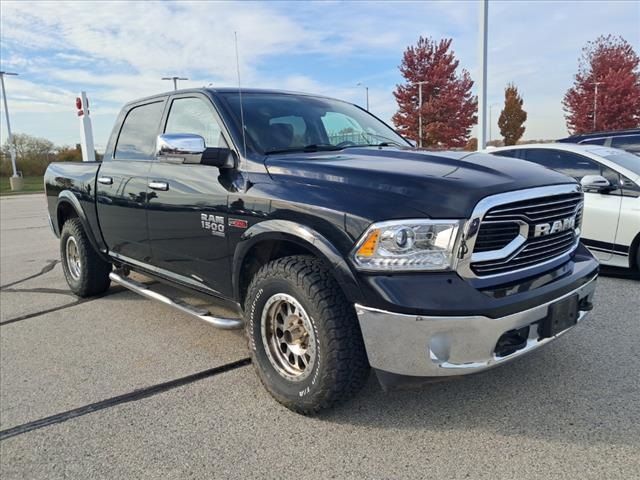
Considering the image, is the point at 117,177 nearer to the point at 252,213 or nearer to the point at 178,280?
the point at 178,280

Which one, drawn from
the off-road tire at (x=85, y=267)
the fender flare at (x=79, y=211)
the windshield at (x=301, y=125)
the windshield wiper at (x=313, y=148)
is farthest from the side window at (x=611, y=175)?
the off-road tire at (x=85, y=267)

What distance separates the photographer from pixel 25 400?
3254 mm

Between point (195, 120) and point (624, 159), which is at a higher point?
point (195, 120)

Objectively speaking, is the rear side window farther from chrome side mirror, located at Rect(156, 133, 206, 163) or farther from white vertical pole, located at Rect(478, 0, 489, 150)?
chrome side mirror, located at Rect(156, 133, 206, 163)

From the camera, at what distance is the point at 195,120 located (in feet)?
12.4

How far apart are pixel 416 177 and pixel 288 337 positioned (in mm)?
1177

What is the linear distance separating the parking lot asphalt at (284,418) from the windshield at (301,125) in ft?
5.22

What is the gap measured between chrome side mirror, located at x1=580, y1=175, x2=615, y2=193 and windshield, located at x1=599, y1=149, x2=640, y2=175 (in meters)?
0.33

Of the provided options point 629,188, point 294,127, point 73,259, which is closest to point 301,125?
point 294,127

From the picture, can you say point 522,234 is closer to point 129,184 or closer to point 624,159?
point 129,184

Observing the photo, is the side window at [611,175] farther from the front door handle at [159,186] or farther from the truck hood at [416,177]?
the front door handle at [159,186]

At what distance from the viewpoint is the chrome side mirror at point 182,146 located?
312 cm

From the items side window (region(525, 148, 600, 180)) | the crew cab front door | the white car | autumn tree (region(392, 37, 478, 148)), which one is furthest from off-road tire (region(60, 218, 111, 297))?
autumn tree (region(392, 37, 478, 148))

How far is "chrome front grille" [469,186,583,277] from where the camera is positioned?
2434 millimetres
